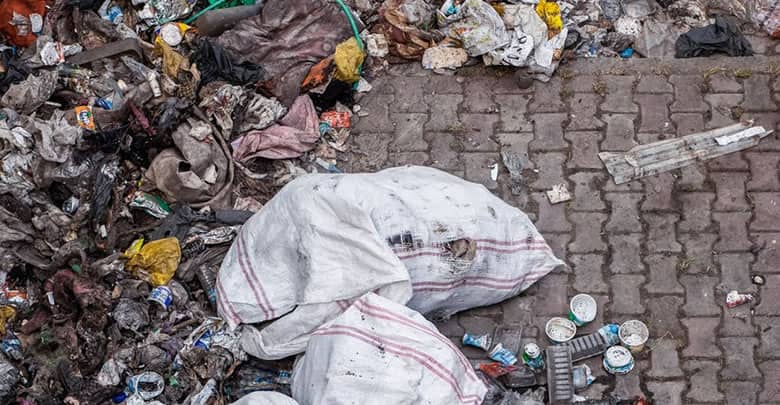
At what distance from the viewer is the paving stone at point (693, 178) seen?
470cm

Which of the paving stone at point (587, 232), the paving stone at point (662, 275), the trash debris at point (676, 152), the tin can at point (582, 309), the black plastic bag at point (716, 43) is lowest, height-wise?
the tin can at point (582, 309)

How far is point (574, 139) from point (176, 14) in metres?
2.31

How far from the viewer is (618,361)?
4211mm

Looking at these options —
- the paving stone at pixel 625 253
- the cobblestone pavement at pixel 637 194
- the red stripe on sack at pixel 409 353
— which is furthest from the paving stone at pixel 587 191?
the red stripe on sack at pixel 409 353

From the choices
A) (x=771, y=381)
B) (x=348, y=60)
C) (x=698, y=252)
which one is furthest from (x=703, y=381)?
(x=348, y=60)

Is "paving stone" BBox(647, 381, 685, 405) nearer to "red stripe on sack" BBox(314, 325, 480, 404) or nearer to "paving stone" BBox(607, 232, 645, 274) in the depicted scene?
"paving stone" BBox(607, 232, 645, 274)

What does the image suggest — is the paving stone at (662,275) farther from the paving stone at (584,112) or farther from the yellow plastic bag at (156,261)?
the yellow plastic bag at (156,261)

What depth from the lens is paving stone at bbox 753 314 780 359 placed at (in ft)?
14.0

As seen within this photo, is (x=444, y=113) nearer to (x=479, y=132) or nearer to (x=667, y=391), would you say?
(x=479, y=132)

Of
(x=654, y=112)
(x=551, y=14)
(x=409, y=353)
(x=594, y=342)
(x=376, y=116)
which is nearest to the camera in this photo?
(x=409, y=353)

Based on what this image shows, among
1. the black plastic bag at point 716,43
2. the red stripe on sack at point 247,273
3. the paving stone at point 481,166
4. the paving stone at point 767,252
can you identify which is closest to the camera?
the red stripe on sack at point 247,273

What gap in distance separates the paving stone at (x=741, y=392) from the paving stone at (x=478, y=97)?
6.03 ft

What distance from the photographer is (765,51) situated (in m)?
5.17

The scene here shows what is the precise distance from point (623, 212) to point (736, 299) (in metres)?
0.68
